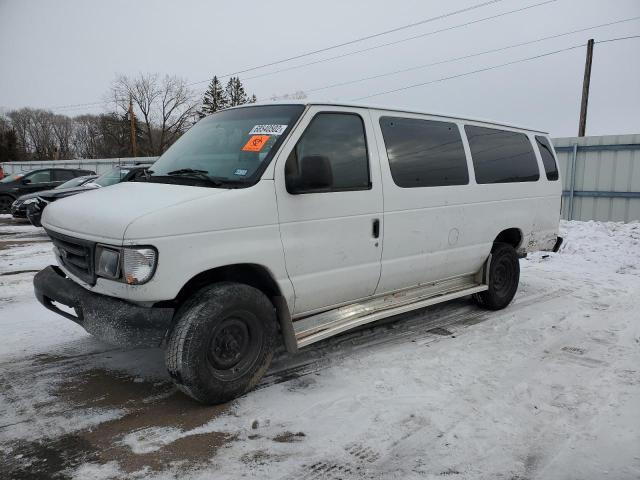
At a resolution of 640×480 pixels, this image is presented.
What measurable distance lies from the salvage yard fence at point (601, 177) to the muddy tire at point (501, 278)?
9218 mm

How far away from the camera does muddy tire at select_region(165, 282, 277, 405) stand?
316 cm

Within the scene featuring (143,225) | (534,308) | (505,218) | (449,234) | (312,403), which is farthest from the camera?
(534,308)

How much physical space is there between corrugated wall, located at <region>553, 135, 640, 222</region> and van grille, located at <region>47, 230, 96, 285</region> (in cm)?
1374

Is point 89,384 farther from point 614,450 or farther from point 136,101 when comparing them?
point 136,101

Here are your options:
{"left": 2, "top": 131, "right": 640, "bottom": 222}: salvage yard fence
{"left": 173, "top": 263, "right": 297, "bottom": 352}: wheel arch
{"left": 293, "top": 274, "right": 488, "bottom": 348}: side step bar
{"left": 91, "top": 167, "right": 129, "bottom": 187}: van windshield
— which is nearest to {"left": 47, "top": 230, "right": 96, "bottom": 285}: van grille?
{"left": 173, "top": 263, "right": 297, "bottom": 352}: wheel arch

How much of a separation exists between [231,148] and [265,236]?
823 millimetres

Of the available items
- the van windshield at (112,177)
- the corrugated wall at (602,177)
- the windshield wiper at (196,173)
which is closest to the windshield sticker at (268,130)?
the windshield wiper at (196,173)

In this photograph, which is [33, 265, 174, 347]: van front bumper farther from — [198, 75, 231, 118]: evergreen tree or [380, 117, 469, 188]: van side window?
[198, 75, 231, 118]: evergreen tree

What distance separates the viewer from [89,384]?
3.78 m

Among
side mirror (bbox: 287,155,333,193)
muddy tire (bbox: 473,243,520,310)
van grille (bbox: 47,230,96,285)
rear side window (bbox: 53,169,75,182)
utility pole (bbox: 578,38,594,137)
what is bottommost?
muddy tire (bbox: 473,243,520,310)

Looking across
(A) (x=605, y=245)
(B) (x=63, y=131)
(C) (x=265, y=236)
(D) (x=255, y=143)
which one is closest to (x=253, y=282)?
(C) (x=265, y=236)

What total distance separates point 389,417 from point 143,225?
2044mm

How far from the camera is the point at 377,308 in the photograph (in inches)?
173

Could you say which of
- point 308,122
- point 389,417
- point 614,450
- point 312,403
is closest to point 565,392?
point 614,450
